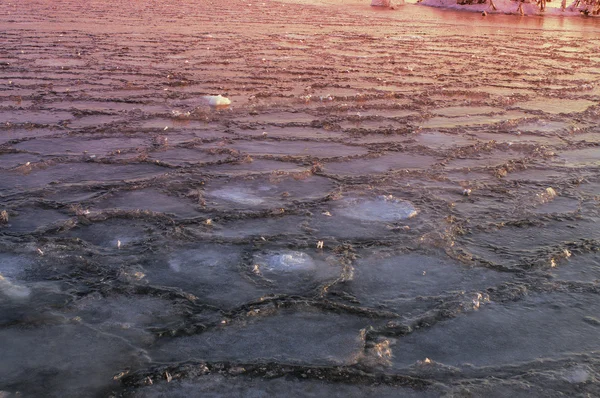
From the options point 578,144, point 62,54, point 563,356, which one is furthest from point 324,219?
point 62,54

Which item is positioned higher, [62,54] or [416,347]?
[62,54]

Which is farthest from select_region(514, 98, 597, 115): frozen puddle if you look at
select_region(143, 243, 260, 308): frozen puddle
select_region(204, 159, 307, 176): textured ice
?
select_region(143, 243, 260, 308): frozen puddle

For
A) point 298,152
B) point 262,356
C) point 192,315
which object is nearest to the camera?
point 262,356

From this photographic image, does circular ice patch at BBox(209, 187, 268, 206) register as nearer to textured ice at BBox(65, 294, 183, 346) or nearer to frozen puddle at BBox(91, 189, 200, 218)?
frozen puddle at BBox(91, 189, 200, 218)

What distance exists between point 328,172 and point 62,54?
280 inches

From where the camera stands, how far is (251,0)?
25516 millimetres

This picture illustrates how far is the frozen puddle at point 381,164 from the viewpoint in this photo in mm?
4691

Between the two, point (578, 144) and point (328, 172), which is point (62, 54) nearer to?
point (328, 172)

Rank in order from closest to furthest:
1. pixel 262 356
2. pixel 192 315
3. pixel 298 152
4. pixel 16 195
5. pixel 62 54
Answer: pixel 262 356 → pixel 192 315 → pixel 16 195 → pixel 298 152 → pixel 62 54

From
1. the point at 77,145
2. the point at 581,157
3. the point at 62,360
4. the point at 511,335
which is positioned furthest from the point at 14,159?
the point at 581,157

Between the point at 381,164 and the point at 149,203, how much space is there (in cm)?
196

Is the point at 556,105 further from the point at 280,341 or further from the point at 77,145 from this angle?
the point at 280,341

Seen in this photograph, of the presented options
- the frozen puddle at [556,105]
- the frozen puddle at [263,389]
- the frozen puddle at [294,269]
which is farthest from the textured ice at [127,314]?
the frozen puddle at [556,105]

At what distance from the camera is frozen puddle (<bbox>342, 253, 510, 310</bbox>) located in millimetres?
2850
